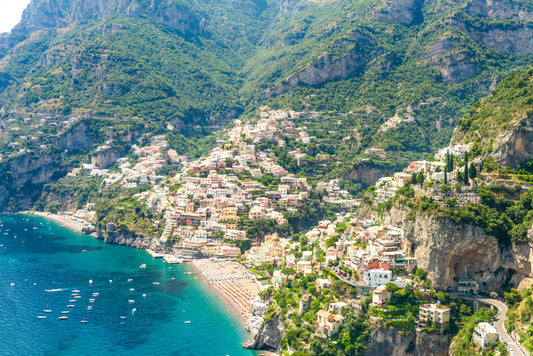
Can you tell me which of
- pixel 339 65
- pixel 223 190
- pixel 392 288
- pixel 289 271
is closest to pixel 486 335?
pixel 392 288

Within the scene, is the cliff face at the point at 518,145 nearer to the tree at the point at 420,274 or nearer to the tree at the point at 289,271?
the tree at the point at 420,274

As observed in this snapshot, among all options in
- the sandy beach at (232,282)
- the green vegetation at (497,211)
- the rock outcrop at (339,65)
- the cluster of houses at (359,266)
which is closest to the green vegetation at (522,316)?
the green vegetation at (497,211)

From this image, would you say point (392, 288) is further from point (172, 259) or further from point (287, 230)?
point (172, 259)

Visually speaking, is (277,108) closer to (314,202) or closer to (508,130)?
(314,202)

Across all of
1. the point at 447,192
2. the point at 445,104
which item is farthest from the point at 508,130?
the point at 445,104

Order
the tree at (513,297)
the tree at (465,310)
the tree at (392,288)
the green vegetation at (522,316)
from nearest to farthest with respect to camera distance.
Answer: the green vegetation at (522,316) → the tree at (513,297) → the tree at (465,310) → the tree at (392,288)

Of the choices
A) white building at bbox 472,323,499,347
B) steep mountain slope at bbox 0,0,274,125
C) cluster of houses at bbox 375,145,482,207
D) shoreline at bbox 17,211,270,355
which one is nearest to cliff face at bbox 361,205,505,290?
cluster of houses at bbox 375,145,482,207
